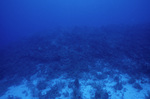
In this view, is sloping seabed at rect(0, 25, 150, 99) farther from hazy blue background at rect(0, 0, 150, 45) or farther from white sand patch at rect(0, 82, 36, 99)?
hazy blue background at rect(0, 0, 150, 45)

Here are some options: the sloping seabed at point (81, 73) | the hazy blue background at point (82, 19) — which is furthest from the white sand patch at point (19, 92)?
the hazy blue background at point (82, 19)

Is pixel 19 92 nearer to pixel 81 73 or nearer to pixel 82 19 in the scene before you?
pixel 81 73

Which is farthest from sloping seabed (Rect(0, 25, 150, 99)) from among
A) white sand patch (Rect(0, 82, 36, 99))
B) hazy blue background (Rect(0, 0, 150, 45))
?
hazy blue background (Rect(0, 0, 150, 45))

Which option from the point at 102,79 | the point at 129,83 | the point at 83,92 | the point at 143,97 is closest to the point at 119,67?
the point at 129,83

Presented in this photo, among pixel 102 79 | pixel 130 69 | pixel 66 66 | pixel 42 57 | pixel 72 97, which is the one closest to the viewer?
pixel 72 97

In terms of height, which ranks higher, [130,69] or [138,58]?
[138,58]

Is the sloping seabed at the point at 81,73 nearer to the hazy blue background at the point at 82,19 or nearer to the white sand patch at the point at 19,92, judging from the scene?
the white sand patch at the point at 19,92

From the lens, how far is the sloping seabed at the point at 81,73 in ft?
25.0

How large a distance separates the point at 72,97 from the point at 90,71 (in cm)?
355

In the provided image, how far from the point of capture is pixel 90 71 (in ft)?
32.0

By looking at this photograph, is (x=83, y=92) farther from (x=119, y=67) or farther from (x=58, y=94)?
(x=119, y=67)

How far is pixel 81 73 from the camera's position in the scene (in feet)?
31.3

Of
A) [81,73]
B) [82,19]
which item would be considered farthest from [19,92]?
[82,19]

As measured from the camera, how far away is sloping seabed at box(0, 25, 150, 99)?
7617 millimetres
